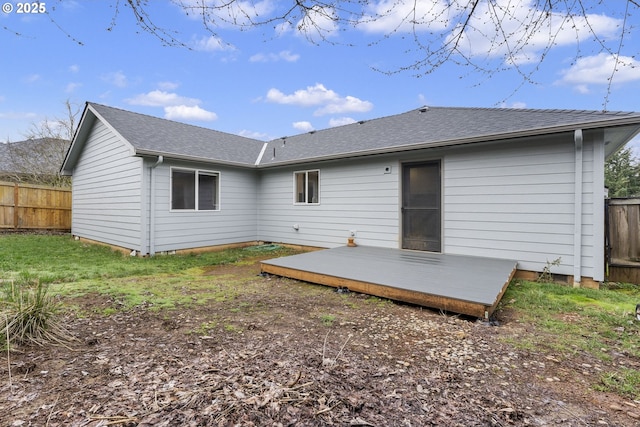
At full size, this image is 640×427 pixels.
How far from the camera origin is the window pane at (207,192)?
8.19 meters

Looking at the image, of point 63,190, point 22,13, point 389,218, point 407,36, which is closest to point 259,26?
point 407,36

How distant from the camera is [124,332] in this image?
2811 millimetres

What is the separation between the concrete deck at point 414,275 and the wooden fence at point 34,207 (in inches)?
460

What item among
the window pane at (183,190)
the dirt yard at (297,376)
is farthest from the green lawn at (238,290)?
the window pane at (183,190)

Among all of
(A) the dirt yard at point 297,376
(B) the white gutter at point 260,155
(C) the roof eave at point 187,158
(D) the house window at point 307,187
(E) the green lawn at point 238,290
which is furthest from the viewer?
(B) the white gutter at point 260,155

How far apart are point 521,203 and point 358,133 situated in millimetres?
4631

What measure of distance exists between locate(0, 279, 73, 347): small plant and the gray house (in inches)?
188

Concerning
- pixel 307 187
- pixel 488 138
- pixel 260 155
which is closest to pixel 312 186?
pixel 307 187

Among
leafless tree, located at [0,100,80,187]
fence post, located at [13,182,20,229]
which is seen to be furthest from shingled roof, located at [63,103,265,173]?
leafless tree, located at [0,100,80,187]

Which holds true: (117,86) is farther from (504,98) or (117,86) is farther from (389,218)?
(504,98)

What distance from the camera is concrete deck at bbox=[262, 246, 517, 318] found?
349cm

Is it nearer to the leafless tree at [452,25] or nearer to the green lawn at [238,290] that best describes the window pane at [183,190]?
the green lawn at [238,290]

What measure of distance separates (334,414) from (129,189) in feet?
25.6

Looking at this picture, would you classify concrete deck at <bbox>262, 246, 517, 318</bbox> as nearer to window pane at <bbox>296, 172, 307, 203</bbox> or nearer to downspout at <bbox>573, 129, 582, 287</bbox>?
downspout at <bbox>573, 129, 582, 287</bbox>
